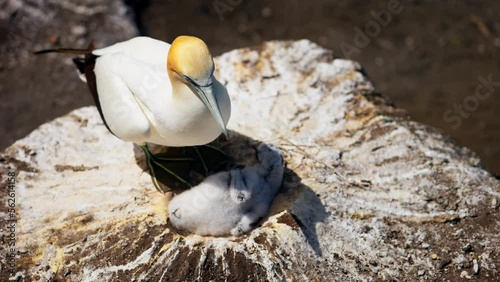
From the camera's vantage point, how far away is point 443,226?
3738mm

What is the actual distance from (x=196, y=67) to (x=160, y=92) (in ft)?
1.26

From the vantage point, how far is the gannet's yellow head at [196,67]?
9.98ft

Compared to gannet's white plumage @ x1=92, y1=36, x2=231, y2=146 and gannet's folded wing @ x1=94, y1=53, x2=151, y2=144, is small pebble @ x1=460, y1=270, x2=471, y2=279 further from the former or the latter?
gannet's folded wing @ x1=94, y1=53, x2=151, y2=144

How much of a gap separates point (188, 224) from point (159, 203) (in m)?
0.29

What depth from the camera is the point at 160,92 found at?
3.34m

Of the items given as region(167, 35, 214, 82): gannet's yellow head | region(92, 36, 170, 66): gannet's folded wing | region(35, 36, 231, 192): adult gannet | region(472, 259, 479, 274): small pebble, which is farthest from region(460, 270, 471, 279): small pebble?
region(92, 36, 170, 66): gannet's folded wing

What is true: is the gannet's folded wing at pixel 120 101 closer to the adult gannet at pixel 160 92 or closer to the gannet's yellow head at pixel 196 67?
the adult gannet at pixel 160 92

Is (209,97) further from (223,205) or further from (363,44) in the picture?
(363,44)

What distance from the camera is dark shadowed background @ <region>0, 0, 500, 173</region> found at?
642 cm

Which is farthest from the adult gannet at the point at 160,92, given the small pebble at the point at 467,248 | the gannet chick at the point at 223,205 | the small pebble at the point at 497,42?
the small pebble at the point at 497,42

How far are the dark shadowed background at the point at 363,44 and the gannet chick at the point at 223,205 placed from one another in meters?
3.31

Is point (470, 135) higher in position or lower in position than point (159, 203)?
lower

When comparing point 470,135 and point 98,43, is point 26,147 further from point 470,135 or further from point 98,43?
point 470,135

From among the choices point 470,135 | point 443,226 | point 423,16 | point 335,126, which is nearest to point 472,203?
point 443,226
